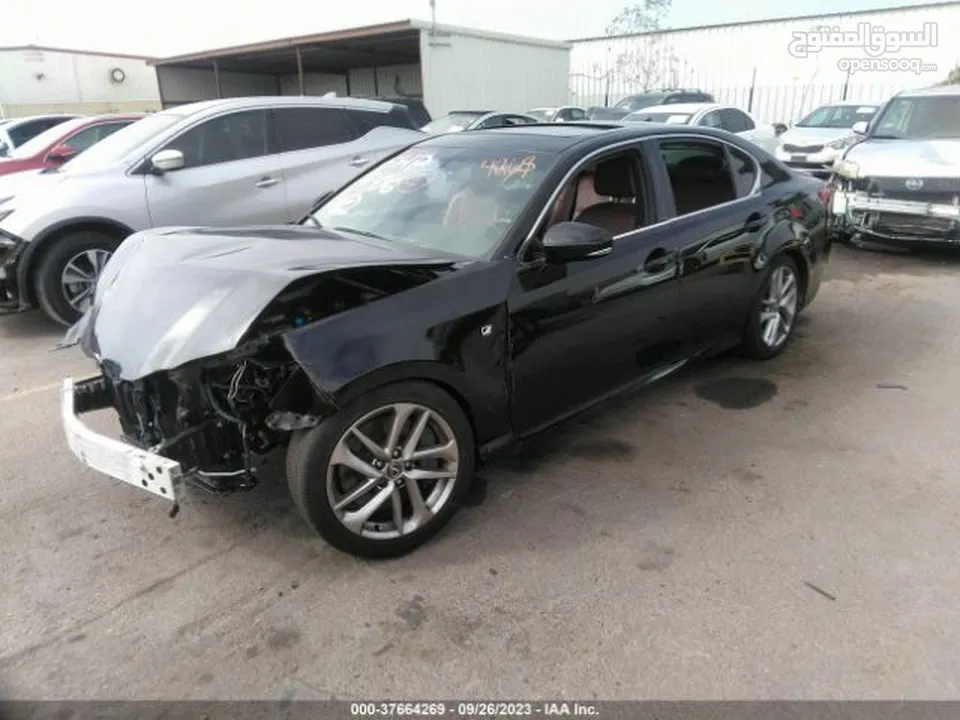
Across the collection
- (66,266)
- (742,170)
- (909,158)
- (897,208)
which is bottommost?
(897,208)

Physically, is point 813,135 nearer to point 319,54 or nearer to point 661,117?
point 661,117

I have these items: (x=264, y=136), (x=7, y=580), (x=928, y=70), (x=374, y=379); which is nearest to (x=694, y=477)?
(x=374, y=379)

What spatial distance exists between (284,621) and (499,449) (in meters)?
1.12

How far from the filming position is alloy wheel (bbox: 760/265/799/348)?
4777mm

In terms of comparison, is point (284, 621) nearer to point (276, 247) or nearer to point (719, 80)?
point (276, 247)

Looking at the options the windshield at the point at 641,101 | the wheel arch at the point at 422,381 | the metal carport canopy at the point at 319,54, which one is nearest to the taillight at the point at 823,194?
the wheel arch at the point at 422,381

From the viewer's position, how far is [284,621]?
102 inches

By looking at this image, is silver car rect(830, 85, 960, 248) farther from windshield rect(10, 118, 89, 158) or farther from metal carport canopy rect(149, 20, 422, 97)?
metal carport canopy rect(149, 20, 422, 97)

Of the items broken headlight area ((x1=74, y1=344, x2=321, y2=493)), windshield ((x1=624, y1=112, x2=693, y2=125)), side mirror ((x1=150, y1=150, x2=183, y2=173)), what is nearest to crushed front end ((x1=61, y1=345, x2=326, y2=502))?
broken headlight area ((x1=74, y1=344, x2=321, y2=493))

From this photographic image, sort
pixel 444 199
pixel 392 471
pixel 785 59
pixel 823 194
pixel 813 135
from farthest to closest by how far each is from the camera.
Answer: pixel 785 59
pixel 813 135
pixel 823 194
pixel 444 199
pixel 392 471

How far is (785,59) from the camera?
23156 millimetres

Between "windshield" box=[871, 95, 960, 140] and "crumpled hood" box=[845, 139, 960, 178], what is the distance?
32 cm

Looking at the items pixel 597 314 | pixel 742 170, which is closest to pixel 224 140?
pixel 742 170

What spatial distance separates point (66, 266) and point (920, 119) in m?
9.27
